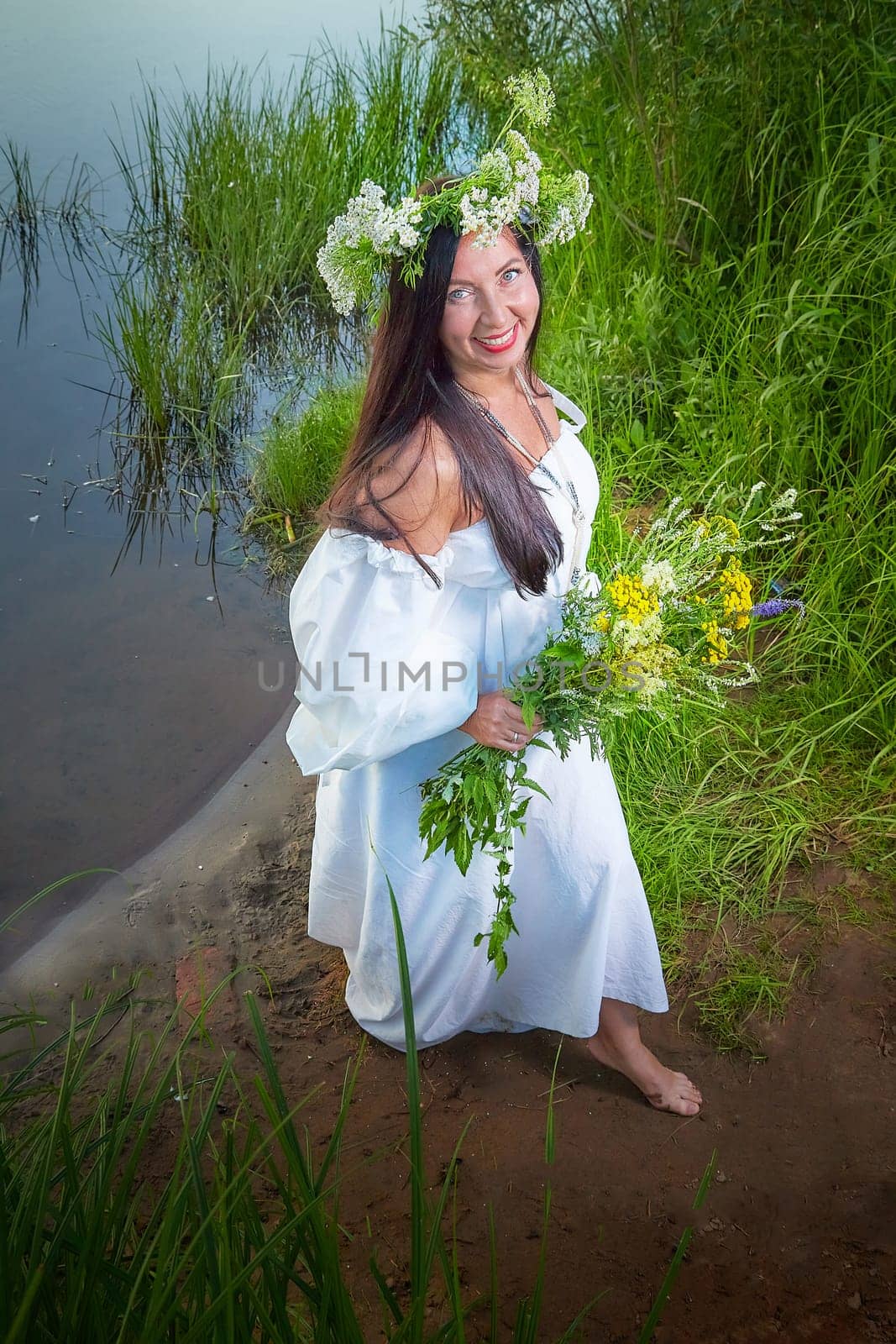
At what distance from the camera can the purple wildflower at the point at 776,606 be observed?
9.85ft

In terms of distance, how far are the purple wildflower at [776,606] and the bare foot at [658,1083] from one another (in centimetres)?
116

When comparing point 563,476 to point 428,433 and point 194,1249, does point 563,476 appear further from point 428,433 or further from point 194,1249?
point 194,1249

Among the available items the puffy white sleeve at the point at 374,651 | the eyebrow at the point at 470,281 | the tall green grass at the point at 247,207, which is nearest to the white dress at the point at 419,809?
the puffy white sleeve at the point at 374,651

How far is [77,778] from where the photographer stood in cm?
Result: 355

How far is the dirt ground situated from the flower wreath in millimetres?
1415

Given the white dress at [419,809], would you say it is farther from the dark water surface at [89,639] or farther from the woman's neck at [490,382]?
the dark water surface at [89,639]

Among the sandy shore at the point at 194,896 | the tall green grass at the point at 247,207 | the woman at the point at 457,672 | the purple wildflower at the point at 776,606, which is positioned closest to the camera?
the woman at the point at 457,672

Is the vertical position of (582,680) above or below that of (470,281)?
below

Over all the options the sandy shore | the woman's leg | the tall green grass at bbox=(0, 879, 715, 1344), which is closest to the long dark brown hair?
the tall green grass at bbox=(0, 879, 715, 1344)

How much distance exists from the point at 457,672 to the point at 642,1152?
1060mm

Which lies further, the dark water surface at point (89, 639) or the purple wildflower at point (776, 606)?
the dark water surface at point (89, 639)

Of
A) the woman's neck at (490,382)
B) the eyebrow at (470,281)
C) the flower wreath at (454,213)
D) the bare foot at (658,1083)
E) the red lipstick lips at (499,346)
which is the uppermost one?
the flower wreath at (454,213)

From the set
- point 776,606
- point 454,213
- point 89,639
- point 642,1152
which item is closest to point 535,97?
point 454,213

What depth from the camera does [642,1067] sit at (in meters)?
2.37
